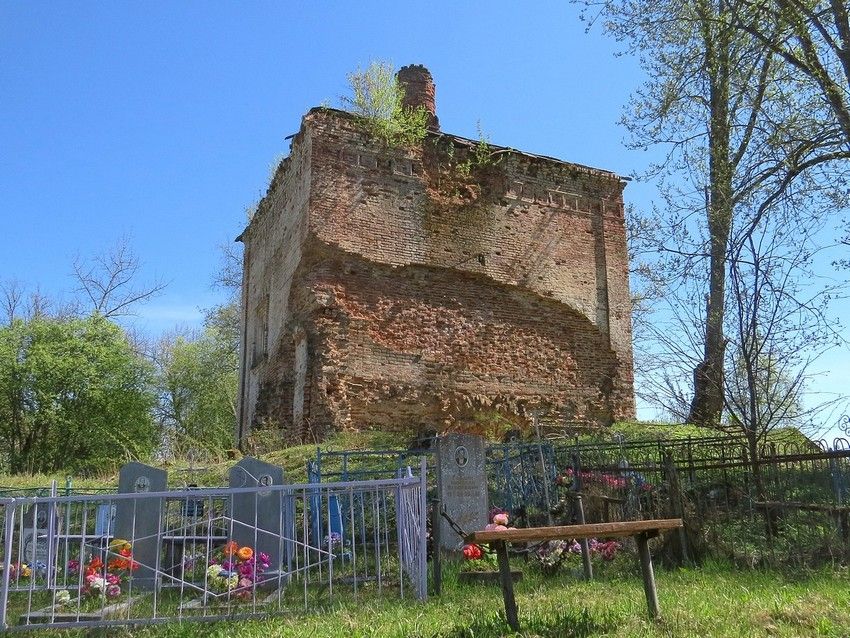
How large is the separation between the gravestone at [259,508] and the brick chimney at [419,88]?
11358 millimetres

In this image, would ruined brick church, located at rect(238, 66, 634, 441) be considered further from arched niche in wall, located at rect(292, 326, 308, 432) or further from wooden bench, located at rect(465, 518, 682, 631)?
wooden bench, located at rect(465, 518, 682, 631)

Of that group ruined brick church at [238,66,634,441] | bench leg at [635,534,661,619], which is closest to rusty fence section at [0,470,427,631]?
bench leg at [635,534,661,619]

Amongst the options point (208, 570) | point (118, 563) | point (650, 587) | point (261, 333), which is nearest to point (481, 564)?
point (208, 570)

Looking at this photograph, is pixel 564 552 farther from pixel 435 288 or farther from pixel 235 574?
pixel 435 288

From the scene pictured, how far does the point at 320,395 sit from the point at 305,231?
11.5ft

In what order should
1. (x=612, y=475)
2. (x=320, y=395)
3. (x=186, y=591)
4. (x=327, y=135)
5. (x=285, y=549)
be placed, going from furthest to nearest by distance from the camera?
(x=327, y=135) < (x=320, y=395) < (x=612, y=475) < (x=285, y=549) < (x=186, y=591)

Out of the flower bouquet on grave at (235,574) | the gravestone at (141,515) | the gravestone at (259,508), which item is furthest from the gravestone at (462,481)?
the gravestone at (141,515)

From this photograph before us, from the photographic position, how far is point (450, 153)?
679 inches

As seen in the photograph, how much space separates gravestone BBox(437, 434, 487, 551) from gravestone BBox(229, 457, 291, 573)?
1.98 meters

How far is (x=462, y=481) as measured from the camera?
9195mm

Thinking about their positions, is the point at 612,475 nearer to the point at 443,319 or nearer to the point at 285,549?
the point at 285,549

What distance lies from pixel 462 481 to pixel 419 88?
459 inches

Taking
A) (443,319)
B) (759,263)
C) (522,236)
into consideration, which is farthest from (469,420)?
(759,263)

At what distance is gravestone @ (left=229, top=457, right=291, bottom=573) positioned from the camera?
820cm
